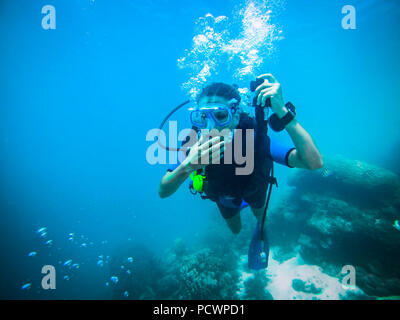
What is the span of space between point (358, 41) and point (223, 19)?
25049mm

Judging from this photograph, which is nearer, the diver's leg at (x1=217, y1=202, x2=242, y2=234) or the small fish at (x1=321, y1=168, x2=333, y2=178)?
the diver's leg at (x1=217, y1=202, x2=242, y2=234)

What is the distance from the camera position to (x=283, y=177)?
178 feet

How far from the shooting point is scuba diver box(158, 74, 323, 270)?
2340 mm

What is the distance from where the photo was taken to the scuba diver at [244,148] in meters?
2.34

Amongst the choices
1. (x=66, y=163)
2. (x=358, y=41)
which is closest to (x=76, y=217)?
(x=358, y=41)

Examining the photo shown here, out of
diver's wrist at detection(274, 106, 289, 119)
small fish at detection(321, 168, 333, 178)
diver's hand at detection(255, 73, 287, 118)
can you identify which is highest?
diver's hand at detection(255, 73, 287, 118)

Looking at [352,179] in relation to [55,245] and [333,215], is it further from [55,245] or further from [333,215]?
[55,245]

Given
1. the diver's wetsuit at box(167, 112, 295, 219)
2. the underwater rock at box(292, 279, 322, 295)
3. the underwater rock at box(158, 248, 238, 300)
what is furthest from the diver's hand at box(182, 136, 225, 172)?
the underwater rock at box(292, 279, 322, 295)

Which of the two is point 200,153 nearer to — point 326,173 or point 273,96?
point 273,96

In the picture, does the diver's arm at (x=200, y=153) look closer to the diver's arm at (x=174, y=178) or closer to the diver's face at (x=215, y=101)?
the diver's arm at (x=174, y=178)

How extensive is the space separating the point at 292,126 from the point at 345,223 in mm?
8593

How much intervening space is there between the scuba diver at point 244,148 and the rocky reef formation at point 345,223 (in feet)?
21.5

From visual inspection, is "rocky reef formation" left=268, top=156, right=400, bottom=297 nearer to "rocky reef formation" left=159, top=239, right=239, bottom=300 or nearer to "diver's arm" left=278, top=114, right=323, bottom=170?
"rocky reef formation" left=159, top=239, right=239, bottom=300

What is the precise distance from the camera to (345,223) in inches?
324
